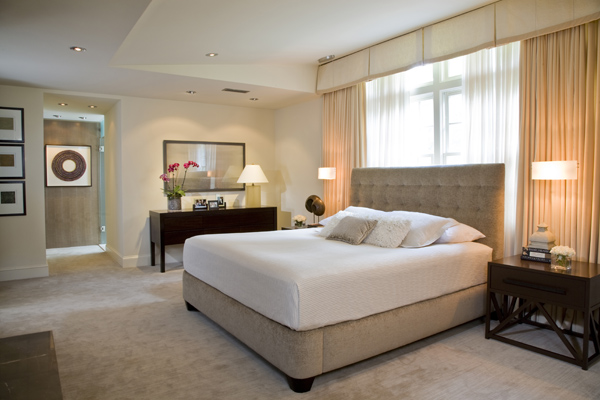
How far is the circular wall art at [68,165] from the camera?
23.6ft

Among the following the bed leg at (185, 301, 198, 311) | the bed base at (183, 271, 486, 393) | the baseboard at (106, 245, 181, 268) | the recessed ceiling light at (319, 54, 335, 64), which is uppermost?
the recessed ceiling light at (319, 54, 335, 64)

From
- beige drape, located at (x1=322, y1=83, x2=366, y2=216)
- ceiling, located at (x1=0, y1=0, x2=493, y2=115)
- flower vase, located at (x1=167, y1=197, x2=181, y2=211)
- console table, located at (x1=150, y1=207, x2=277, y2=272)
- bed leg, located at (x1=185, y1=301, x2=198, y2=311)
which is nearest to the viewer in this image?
ceiling, located at (x1=0, y1=0, x2=493, y2=115)

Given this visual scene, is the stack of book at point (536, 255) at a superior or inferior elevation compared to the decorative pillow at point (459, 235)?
inferior

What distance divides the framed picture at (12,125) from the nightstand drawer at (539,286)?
17.5ft

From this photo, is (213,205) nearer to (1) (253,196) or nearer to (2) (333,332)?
(1) (253,196)

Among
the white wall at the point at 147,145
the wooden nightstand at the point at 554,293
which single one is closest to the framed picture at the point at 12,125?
the white wall at the point at 147,145

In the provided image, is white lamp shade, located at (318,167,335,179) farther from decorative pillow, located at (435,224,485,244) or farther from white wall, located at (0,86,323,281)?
decorative pillow, located at (435,224,485,244)

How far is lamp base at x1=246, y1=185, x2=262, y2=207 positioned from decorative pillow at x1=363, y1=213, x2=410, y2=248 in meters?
2.85

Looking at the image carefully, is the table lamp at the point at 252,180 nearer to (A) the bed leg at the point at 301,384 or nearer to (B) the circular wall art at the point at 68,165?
(B) the circular wall art at the point at 68,165

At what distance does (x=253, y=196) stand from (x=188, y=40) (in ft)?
8.83

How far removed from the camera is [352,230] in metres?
3.44

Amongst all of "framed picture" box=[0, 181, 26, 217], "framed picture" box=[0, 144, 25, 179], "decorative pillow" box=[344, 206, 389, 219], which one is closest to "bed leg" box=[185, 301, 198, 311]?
"decorative pillow" box=[344, 206, 389, 219]

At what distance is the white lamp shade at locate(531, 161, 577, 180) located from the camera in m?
2.82

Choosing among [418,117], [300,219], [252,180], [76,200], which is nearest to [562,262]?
[418,117]
